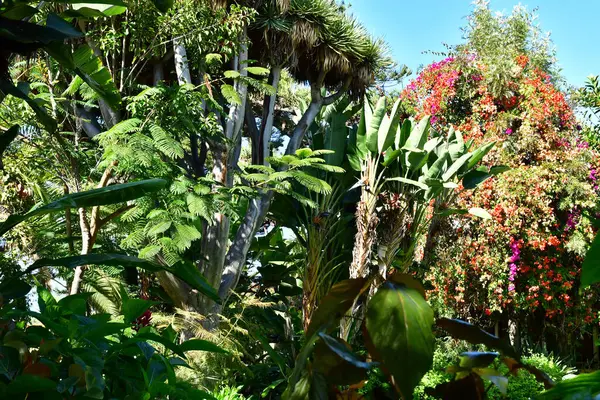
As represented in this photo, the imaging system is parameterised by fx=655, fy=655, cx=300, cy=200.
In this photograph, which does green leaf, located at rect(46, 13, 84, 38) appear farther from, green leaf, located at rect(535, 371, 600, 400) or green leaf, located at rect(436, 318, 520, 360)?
green leaf, located at rect(535, 371, 600, 400)

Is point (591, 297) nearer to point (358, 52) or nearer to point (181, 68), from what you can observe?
point (358, 52)

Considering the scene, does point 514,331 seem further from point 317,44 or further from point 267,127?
point 317,44

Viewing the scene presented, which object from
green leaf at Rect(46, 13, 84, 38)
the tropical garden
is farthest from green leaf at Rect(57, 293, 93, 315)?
green leaf at Rect(46, 13, 84, 38)

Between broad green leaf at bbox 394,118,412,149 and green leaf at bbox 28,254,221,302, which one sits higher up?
broad green leaf at bbox 394,118,412,149

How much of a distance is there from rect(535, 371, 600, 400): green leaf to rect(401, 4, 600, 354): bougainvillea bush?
27.7 ft

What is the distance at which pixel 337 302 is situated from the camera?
1.90 feet

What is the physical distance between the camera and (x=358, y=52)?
32.9 feet

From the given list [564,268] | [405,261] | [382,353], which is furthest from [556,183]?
[382,353]

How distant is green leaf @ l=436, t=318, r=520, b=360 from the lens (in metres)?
0.58

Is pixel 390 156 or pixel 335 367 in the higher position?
pixel 390 156

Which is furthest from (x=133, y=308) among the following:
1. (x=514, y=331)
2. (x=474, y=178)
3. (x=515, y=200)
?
(x=514, y=331)

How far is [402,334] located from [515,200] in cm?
963

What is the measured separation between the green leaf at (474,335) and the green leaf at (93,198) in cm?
87

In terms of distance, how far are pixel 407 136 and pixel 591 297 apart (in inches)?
173
